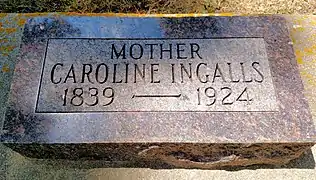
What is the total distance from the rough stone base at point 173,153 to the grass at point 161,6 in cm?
124

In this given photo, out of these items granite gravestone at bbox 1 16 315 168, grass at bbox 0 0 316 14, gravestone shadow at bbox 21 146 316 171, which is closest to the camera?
granite gravestone at bbox 1 16 315 168

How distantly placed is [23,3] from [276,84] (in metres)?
1.92

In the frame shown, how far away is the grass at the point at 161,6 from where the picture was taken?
2.80 meters

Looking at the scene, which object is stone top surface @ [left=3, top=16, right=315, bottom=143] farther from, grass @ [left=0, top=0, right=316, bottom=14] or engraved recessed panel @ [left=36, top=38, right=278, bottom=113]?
grass @ [left=0, top=0, right=316, bottom=14]

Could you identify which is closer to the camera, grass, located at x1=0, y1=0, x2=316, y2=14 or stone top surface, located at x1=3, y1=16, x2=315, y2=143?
stone top surface, located at x1=3, y1=16, x2=315, y2=143

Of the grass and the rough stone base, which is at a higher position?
the grass

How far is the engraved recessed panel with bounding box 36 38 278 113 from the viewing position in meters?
1.86

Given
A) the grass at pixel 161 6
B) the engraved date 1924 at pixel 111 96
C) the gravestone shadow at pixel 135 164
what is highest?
the grass at pixel 161 6

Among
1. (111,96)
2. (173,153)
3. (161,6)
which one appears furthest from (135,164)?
(161,6)

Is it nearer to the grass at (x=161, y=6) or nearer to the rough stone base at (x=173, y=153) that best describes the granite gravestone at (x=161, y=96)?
the rough stone base at (x=173, y=153)

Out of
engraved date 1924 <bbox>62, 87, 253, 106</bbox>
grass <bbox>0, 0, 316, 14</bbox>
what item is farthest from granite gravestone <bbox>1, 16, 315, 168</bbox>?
grass <bbox>0, 0, 316, 14</bbox>

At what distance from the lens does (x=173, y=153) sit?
187cm

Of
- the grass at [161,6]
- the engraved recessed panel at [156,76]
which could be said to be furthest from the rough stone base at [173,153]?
the grass at [161,6]

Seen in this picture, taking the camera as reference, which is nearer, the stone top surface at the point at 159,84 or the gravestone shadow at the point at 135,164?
the stone top surface at the point at 159,84
